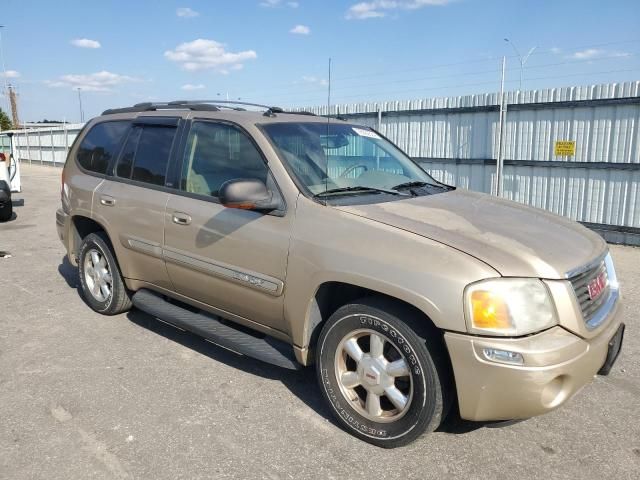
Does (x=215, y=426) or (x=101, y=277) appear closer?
(x=215, y=426)

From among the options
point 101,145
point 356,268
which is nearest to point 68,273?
point 101,145

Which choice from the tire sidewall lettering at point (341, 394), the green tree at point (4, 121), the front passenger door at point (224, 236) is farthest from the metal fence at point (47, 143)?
the green tree at point (4, 121)

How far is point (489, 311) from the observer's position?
251 cm

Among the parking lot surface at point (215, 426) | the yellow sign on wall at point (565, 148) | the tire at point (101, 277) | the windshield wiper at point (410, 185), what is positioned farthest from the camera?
the yellow sign on wall at point (565, 148)

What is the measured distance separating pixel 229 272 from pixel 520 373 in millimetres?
1918

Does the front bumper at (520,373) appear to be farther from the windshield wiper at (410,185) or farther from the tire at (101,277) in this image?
the tire at (101,277)

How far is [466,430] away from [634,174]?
22.5 feet

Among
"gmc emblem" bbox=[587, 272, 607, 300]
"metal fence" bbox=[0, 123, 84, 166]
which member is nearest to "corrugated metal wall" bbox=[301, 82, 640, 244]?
"gmc emblem" bbox=[587, 272, 607, 300]

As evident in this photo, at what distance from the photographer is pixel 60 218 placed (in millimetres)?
5500

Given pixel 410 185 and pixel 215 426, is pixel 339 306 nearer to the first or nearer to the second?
pixel 215 426

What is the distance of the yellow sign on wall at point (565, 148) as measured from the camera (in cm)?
884

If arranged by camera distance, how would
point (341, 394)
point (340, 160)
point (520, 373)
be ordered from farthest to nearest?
1. point (340, 160)
2. point (341, 394)
3. point (520, 373)

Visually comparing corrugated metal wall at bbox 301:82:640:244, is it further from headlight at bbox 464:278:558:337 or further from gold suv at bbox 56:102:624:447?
headlight at bbox 464:278:558:337

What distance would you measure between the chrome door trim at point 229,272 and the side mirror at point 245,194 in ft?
1.51
